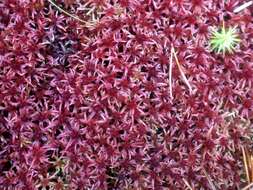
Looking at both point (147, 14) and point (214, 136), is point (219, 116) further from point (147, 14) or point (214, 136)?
point (147, 14)

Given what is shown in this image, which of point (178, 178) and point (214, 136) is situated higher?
point (214, 136)

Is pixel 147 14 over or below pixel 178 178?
over

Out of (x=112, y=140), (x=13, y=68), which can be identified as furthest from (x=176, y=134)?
Answer: (x=13, y=68)

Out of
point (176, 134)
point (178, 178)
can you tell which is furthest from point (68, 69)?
point (178, 178)

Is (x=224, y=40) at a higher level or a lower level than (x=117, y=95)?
higher

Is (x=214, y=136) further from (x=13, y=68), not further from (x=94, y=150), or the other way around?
(x=13, y=68)

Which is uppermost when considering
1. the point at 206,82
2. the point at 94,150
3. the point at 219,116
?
the point at 206,82
